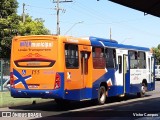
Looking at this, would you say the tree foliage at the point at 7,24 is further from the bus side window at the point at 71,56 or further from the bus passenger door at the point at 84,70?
the bus side window at the point at 71,56

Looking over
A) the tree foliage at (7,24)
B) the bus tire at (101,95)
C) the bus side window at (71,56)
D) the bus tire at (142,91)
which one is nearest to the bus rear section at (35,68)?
the bus side window at (71,56)

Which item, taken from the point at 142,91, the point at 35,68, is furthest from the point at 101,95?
the point at 142,91

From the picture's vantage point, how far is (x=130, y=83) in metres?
25.0

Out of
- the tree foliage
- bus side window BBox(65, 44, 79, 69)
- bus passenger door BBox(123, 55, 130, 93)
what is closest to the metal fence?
bus passenger door BBox(123, 55, 130, 93)

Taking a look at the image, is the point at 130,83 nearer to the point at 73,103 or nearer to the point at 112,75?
the point at 112,75

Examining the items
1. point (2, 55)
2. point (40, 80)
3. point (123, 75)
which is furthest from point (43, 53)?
point (2, 55)

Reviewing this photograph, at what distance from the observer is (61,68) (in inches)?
705

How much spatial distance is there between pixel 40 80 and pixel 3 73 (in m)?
12.0

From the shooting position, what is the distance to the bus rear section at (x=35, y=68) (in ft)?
58.7

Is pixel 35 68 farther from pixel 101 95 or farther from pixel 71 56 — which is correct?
pixel 101 95

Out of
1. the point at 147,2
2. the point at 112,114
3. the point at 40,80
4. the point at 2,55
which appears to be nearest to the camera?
the point at 147,2

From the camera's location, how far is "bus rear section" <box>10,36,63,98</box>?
17.9 meters

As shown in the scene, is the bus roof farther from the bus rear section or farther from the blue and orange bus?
the bus rear section

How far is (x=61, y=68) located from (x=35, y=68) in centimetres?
114
